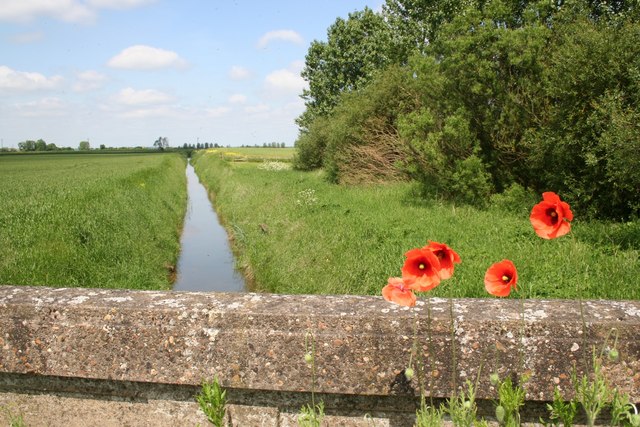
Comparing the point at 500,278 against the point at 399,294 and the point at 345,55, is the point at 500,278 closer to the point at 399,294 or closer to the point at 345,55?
the point at 399,294

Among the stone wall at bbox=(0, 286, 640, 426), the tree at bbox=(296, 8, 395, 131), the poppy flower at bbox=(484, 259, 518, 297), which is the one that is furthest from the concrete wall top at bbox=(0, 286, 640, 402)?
the tree at bbox=(296, 8, 395, 131)

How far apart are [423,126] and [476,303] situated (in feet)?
34.2

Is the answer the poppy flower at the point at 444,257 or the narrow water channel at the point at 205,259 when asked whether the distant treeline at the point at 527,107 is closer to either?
the narrow water channel at the point at 205,259

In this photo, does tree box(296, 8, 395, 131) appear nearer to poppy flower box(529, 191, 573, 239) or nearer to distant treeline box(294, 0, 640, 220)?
distant treeline box(294, 0, 640, 220)

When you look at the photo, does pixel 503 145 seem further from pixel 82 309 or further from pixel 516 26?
pixel 82 309

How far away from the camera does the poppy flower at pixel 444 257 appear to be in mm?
1658

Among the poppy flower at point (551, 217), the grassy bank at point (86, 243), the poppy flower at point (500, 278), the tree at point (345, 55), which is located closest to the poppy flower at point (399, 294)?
the poppy flower at point (500, 278)

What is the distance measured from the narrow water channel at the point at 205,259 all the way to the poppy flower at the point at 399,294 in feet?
28.0

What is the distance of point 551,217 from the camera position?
5.59 feet

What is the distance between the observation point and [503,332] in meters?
1.97

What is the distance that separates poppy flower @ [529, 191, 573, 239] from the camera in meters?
1.63

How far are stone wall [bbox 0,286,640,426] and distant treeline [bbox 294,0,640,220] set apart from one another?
6.08 m

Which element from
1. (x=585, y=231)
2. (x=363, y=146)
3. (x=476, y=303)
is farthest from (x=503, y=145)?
(x=476, y=303)

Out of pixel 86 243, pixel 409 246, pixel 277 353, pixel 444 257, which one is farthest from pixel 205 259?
pixel 444 257
